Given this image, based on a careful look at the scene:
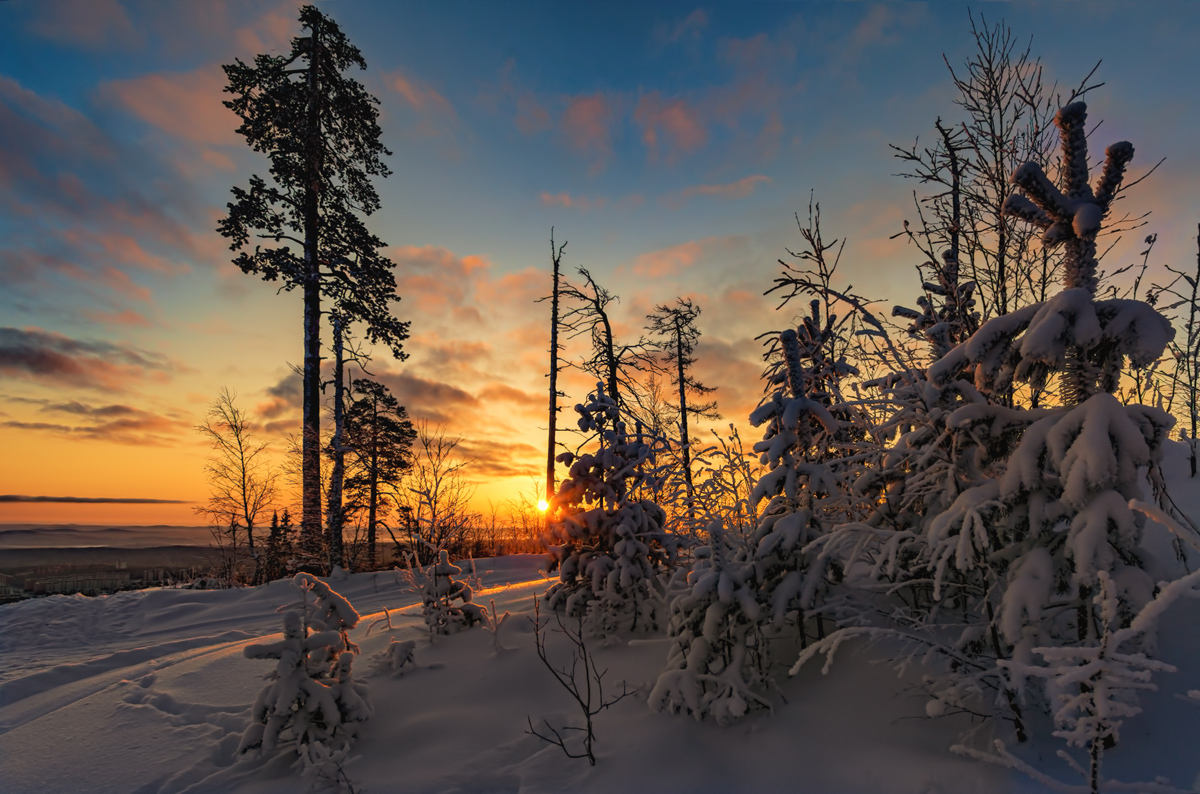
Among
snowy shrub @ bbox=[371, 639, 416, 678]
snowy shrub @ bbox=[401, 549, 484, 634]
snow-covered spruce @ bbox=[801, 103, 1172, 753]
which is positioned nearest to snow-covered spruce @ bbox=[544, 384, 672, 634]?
snowy shrub @ bbox=[401, 549, 484, 634]

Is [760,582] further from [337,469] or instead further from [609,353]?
[337,469]

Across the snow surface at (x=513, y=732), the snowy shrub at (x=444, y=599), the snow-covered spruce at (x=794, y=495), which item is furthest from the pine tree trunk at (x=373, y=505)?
the snow-covered spruce at (x=794, y=495)

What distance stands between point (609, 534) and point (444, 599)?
2.18m

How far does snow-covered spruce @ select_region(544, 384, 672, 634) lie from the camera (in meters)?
6.11

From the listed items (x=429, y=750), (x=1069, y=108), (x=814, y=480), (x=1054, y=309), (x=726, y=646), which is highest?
(x=1069, y=108)

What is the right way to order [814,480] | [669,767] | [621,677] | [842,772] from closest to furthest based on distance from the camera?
[842,772]
[669,767]
[814,480]
[621,677]

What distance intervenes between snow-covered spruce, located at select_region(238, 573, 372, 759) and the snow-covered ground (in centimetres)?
22

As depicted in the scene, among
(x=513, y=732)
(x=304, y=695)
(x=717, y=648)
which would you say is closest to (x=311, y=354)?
(x=304, y=695)

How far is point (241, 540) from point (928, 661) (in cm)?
2329

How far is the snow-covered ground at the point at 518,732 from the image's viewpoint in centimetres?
316

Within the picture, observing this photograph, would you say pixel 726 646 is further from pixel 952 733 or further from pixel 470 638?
pixel 470 638

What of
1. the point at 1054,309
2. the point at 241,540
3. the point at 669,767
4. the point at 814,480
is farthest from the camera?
the point at 241,540

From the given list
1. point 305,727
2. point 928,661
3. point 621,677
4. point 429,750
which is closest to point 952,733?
point 928,661

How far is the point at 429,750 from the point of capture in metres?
4.09
